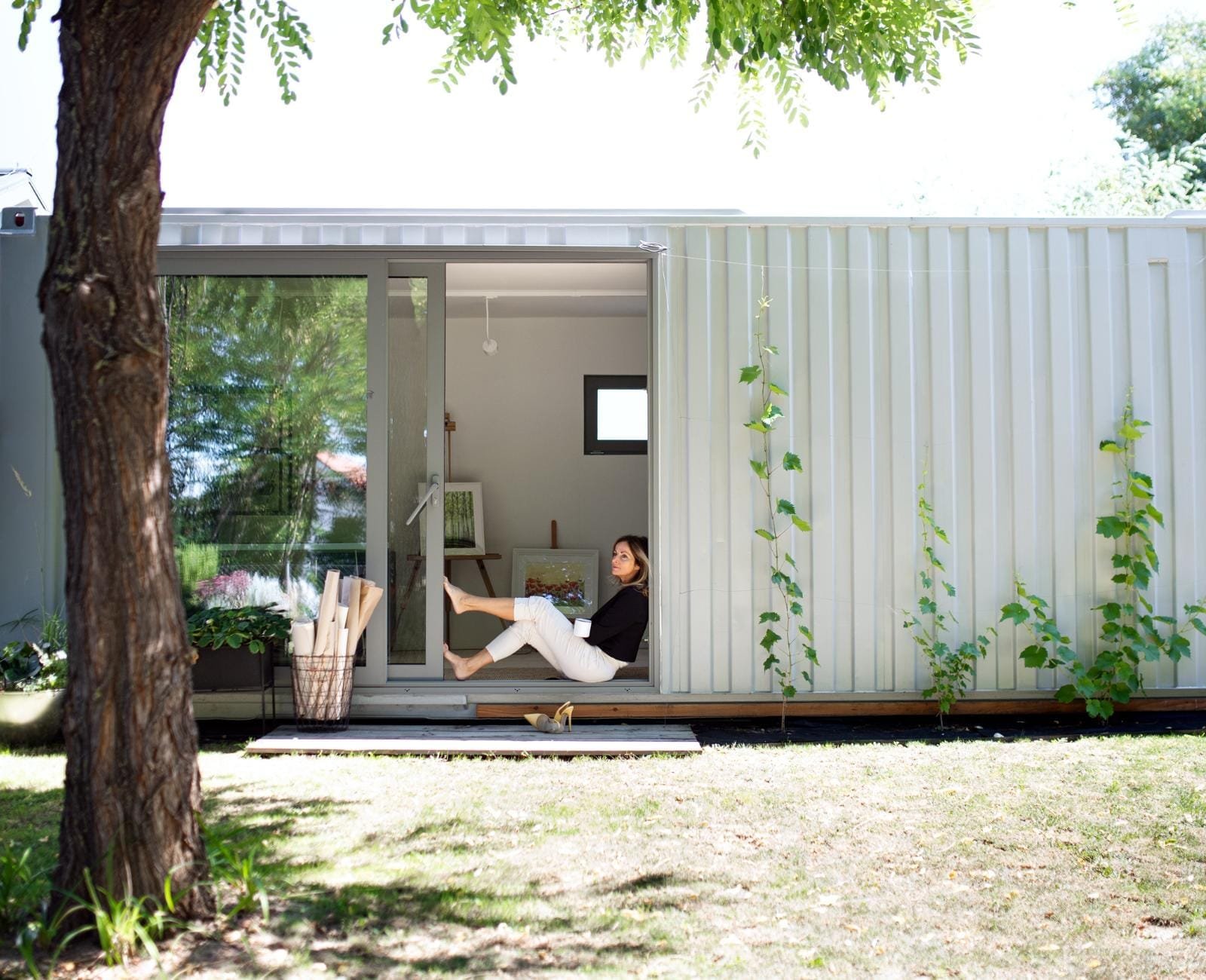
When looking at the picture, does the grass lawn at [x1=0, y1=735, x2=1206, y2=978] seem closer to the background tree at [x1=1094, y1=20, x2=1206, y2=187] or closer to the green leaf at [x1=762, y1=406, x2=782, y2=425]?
the green leaf at [x1=762, y1=406, x2=782, y2=425]

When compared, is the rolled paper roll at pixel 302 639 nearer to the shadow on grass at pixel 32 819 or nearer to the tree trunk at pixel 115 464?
the shadow on grass at pixel 32 819

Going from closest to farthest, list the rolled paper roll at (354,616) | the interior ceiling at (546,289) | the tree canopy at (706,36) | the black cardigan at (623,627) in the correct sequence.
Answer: the tree canopy at (706,36)
the rolled paper roll at (354,616)
the black cardigan at (623,627)
the interior ceiling at (546,289)

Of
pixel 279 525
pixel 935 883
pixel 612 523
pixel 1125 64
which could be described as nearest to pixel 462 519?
pixel 612 523

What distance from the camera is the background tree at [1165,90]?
73.0 ft

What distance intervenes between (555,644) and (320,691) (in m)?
1.25

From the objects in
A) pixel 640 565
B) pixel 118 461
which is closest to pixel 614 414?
→ pixel 640 565

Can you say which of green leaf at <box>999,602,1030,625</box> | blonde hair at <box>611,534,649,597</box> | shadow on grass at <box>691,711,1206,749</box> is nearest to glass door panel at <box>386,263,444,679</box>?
blonde hair at <box>611,534,649,597</box>

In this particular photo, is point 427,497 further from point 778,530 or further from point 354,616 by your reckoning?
point 778,530

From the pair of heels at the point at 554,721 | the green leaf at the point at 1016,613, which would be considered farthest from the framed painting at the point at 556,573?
the green leaf at the point at 1016,613

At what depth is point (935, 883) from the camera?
3627 mm

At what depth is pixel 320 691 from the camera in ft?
19.4

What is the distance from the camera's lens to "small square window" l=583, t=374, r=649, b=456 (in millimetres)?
9953

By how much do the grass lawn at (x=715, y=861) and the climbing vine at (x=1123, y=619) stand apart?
0.64 meters

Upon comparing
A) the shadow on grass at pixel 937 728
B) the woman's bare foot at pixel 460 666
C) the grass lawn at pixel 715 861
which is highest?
the woman's bare foot at pixel 460 666
